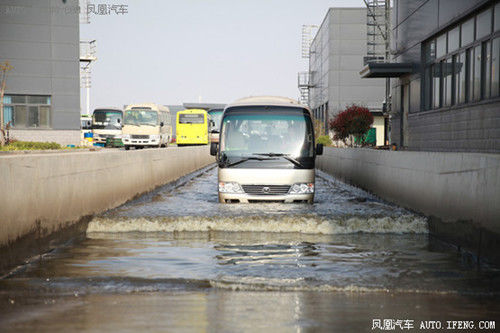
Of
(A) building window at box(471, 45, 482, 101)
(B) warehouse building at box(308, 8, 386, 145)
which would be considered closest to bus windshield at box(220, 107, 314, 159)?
(A) building window at box(471, 45, 482, 101)

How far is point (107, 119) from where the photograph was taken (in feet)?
185

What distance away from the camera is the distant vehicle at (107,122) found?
184ft

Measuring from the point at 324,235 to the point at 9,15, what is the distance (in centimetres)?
5377

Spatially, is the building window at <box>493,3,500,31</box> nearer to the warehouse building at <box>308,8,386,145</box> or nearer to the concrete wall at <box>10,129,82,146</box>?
the concrete wall at <box>10,129,82,146</box>

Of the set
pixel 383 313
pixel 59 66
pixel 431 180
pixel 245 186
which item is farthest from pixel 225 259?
pixel 59 66

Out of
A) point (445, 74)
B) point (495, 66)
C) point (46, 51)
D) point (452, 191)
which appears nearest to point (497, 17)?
point (495, 66)

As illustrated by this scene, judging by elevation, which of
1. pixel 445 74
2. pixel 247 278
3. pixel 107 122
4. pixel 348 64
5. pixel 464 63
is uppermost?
pixel 348 64

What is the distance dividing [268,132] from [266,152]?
1.77ft

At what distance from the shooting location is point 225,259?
8.78 metres

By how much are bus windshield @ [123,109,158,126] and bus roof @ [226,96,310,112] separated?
107 feet

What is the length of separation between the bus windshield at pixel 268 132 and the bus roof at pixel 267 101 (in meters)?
0.25

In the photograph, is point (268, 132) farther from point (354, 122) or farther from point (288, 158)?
point (354, 122)

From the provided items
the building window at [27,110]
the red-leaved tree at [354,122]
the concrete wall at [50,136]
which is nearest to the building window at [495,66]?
the red-leaved tree at [354,122]

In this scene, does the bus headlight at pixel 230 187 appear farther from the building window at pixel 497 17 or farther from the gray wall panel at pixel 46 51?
the gray wall panel at pixel 46 51
